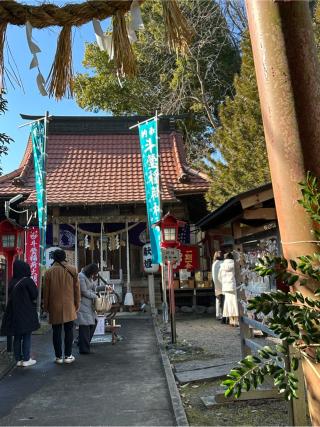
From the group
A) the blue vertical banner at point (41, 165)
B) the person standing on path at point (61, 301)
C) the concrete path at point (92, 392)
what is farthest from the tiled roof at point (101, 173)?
the concrete path at point (92, 392)

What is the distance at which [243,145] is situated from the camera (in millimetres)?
13492

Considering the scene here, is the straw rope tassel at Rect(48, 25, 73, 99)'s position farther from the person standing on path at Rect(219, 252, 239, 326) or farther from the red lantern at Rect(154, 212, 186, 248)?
the person standing on path at Rect(219, 252, 239, 326)

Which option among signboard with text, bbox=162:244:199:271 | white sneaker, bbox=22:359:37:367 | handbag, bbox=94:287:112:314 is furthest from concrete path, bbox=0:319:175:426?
signboard with text, bbox=162:244:199:271

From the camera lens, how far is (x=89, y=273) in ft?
27.6

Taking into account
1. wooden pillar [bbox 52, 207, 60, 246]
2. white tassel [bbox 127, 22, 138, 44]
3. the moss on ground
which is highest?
wooden pillar [bbox 52, 207, 60, 246]

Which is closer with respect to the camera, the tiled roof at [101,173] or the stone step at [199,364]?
the stone step at [199,364]

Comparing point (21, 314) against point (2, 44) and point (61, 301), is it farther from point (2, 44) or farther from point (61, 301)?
point (2, 44)

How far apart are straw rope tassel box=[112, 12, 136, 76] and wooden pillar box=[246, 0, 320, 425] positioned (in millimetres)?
1120

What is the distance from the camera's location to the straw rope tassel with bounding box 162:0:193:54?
9.47 ft

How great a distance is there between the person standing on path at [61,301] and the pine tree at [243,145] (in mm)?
6658

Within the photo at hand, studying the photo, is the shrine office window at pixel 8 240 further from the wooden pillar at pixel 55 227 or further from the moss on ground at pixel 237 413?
the moss on ground at pixel 237 413

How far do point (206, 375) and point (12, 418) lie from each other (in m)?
2.67

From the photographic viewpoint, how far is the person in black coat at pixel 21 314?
7.09m

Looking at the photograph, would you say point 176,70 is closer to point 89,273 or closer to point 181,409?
point 89,273
